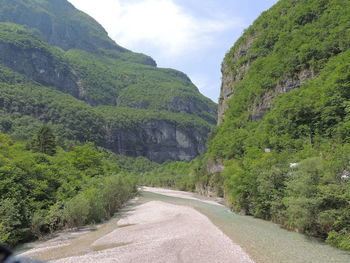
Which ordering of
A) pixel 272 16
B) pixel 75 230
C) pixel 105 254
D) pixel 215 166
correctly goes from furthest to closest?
pixel 272 16 < pixel 215 166 < pixel 75 230 < pixel 105 254

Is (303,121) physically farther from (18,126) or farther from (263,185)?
(18,126)

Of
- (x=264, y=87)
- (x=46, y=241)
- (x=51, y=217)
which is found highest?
(x=264, y=87)

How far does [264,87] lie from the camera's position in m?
85.8

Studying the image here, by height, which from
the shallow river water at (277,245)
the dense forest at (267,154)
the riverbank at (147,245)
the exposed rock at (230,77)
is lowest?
the riverbank at (147,245)

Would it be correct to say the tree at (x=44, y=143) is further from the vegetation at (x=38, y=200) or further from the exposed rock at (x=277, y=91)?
the exposed rock at (x=277, y=91)

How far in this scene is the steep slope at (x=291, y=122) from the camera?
2788 centimetres

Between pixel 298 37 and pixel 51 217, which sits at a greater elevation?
pixel 298 37

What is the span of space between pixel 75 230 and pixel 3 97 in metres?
173

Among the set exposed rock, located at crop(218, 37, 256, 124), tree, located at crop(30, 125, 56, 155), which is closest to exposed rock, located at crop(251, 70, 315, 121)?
exposed rock, located at crop(218, 37, 256, 124)

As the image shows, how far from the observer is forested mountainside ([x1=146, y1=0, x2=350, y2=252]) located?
27922 millimetres

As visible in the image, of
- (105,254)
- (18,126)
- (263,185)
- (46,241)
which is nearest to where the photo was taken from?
(105,254)

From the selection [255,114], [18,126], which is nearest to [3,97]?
[18,126]

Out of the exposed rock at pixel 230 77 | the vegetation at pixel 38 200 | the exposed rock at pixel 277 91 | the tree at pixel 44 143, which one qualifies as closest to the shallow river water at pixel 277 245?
the vegetation at pixel 38 200

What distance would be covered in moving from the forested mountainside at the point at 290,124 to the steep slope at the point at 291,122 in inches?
4.6
